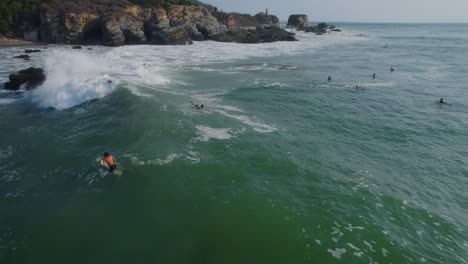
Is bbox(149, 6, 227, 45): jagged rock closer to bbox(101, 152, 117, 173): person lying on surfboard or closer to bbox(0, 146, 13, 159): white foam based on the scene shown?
bbox(0, 146, 13, 159): white foam

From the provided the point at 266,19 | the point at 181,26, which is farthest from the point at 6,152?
the point at 266,19

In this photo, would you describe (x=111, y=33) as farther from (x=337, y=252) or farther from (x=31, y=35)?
(x=337, y=252)

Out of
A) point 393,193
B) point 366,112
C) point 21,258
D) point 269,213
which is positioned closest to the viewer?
point 21,258

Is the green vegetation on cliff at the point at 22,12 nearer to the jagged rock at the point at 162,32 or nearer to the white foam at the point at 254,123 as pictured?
the jagged rock at the point at 162,32

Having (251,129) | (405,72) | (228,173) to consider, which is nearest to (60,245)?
(228,173)

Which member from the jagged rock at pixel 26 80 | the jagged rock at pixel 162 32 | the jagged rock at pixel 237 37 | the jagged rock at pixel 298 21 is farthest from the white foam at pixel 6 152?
the jagged rock at pixel 298 21

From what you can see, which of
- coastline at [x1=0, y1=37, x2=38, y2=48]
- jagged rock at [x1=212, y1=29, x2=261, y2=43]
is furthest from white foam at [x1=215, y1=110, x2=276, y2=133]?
jagged rock at [x1=212, y1=29, x2=261, y2=43]

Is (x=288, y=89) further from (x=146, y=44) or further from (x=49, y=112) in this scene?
(x=146, y=44)
